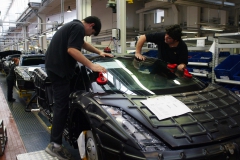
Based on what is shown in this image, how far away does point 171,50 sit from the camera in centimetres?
351

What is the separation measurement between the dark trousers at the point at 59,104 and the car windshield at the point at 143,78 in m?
0.50

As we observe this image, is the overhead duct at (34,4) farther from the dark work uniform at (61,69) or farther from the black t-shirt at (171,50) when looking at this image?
the dark work uniform at (61,69)

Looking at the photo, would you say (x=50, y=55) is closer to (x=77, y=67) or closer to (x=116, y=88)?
(x=77, y=67)

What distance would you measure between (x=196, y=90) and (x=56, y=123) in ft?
5.17

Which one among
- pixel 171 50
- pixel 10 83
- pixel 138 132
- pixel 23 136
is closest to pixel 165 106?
pixel 138 132

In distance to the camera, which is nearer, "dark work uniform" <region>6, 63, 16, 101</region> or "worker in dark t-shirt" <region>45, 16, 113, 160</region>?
"worker in dark t-shirt" <region>45, 16, 113, 160</region>

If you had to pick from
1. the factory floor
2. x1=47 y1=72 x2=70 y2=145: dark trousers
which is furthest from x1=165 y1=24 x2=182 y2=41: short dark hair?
the factory floor

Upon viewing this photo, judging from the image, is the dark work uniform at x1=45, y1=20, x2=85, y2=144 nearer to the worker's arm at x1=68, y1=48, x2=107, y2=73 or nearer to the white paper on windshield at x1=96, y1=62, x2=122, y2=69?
the worker's arm at x1=68, y1=48, x2=107, y2=73

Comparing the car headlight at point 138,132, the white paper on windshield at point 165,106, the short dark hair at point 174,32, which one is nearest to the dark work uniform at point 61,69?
the car headlight at point 138,132

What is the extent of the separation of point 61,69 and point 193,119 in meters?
1.49

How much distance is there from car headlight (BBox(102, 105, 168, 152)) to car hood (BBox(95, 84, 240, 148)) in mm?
37

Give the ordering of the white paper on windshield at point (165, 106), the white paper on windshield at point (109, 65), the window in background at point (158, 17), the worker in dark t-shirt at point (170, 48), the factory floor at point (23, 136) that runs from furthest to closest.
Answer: the window in background at point (158, 17)
the worker in dark t-shirt at point (170, 48)
the factory floor at point (23, 136)
the white paper on windshield at point (109, 65)
the white paper on windshield at point (165, 106)

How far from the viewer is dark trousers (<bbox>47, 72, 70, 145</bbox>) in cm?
263

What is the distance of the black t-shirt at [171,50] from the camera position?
3.45 meters
